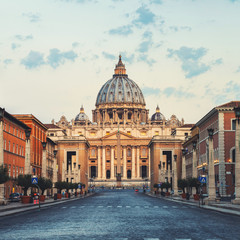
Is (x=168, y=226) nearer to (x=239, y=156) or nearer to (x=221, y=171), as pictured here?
(x=239, y=156)

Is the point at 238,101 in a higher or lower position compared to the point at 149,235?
higher

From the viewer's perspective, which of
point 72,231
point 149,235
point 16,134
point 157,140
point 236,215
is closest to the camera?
point 149,235

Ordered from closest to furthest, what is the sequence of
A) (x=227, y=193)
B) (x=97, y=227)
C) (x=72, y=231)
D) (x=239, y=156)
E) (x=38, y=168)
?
(x=72, y=231) → (x=97, y=227) → (x=239, y=156) → (x=227, y=193) → (x=38, y=168)

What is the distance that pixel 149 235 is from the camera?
63.8ft

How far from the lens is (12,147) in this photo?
8156 cm

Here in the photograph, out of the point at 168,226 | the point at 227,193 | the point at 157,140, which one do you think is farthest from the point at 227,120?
the point at 157,140

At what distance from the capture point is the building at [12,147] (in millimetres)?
76125

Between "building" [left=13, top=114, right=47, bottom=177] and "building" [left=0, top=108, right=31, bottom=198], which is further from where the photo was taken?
"building" [left=13, top=114, right=47, bottom=177]

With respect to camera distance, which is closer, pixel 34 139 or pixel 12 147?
pixel 12 147

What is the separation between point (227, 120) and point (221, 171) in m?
7.60

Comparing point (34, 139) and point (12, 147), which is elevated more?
point (34, 139)

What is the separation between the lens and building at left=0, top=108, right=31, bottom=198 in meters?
76.1

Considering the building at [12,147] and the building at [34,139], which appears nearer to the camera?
the building at [12,147]

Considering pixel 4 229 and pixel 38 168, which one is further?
pixel 38 168
